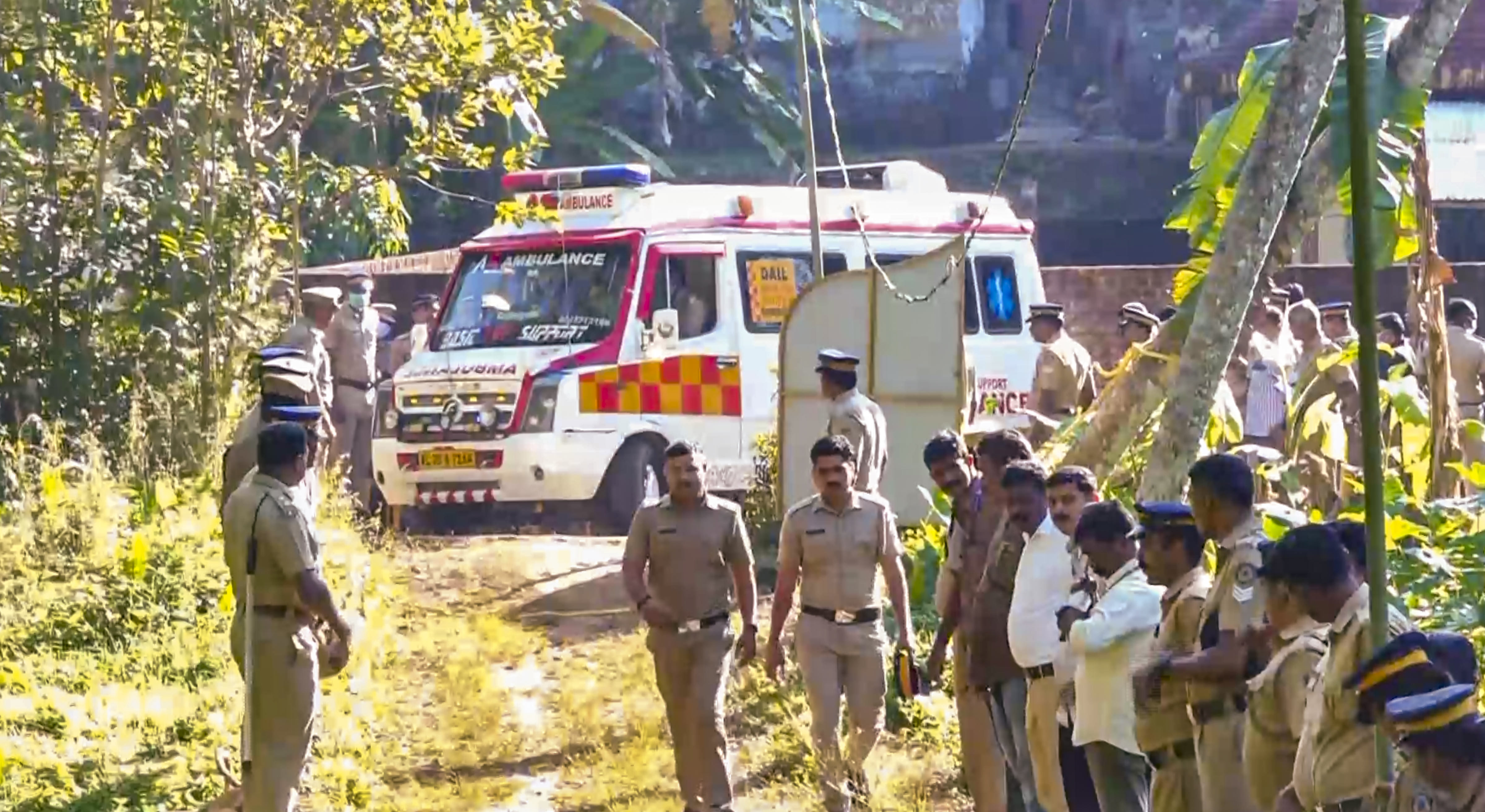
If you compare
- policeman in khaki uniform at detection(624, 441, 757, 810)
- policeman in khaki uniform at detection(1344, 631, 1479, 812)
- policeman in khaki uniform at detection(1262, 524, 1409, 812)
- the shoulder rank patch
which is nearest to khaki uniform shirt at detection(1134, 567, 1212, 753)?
the shoulder rank patch

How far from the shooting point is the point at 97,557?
10125 millimetres

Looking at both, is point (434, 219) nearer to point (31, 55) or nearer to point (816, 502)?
point (31, 55)

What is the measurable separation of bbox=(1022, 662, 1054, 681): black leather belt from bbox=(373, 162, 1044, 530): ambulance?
6139 mm

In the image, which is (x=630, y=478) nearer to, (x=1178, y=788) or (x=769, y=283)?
(x=769, y=283)

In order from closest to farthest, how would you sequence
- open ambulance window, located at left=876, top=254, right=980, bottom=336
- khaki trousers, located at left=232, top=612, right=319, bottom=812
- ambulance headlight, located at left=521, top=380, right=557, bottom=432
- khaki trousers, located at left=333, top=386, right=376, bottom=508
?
khaki trousers, located at left=232, top=612, right=319, bottom=812, ambulance headlight, located at left=521, top=380, right=557, bottom=432, khaki trousers, located at left=333, top=386, right=376, bottom=508, open ambulance window, located at left=876, top=254, right=980, bottom=336

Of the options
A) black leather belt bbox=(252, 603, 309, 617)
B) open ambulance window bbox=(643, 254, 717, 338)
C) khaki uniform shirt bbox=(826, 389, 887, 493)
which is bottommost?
black leather belt bbox=(252, 603, 309, 617)

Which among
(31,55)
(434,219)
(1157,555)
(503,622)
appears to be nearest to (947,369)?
(503,622)

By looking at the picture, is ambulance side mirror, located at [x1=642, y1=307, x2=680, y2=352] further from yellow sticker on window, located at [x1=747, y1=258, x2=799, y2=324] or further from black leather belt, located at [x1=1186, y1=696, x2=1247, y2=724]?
black leather belt, located at [x1=1186, y1=696, x2=1247, y2=724]

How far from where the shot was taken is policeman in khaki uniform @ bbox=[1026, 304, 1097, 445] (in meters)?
12.1

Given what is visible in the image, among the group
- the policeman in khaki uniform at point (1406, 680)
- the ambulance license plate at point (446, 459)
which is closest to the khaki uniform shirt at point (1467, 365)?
the ambulance license plate at point (446, 459)

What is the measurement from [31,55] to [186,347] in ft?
5.99

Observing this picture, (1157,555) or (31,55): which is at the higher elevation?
(31,55)

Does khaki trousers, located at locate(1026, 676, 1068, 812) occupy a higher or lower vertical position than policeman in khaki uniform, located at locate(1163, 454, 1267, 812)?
lower

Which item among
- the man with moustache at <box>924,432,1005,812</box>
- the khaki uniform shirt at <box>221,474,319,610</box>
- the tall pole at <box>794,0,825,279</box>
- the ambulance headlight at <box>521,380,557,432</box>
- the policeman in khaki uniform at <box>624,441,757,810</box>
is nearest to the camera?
the khaki uniform shirt at <box>221,474,319,610</box>
